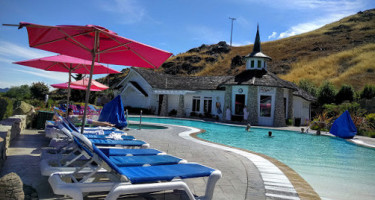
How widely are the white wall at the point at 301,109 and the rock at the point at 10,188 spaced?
26.8 meters

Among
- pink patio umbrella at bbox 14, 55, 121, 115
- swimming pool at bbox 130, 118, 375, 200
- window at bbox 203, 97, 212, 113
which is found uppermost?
pink patio umbrella at bbox 14, 55, 121, 115

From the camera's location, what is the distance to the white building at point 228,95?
903 inches

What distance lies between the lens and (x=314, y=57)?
57.8m

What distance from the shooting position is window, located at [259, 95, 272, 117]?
2288 centimetres

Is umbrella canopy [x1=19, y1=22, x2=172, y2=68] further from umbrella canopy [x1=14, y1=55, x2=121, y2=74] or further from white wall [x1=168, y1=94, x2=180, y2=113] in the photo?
white wall [x1=168, y1=94, x2=180, y2=113]

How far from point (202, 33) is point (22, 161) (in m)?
39.2

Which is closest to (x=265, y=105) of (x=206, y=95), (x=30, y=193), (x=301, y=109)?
(x=301, y=109)

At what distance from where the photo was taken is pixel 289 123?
24.2 metres

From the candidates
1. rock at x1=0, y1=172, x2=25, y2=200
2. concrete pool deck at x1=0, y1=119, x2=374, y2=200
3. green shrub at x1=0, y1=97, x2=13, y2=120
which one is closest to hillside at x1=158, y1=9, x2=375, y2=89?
concrete pool deck at x1=0, y1=119, x2=374, y2=200

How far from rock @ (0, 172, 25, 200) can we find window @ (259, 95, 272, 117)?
72.6 ft

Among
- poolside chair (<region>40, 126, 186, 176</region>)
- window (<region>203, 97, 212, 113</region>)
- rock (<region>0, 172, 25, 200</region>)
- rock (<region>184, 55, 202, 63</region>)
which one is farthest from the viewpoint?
rock (<region>184, 55, 202, 63</region>)

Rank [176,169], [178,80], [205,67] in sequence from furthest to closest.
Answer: [205,67], [178,80], [176,169]

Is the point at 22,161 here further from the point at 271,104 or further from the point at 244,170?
the point at 271,104

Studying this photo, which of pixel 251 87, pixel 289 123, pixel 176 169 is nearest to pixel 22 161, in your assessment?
pixel 176 169
